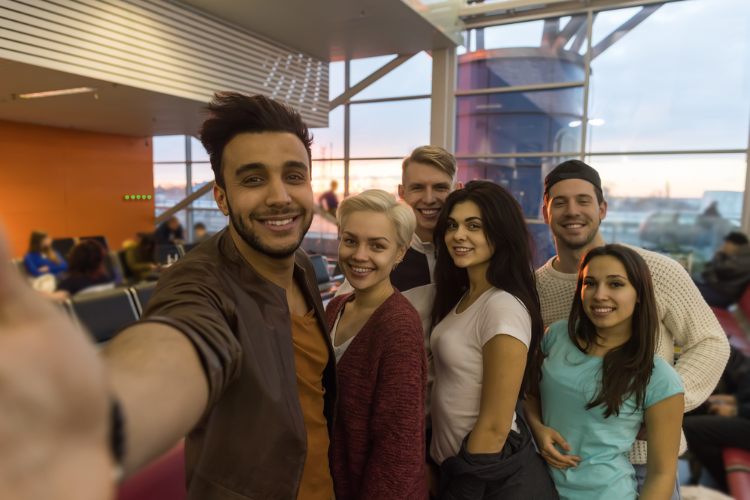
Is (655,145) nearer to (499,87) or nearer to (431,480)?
(499,87)

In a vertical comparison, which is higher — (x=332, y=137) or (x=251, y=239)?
(x=332, y=137)

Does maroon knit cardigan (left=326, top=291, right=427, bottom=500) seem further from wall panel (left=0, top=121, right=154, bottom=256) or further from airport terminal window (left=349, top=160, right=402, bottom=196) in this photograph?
wall panel (left=0, top=121, right=154, bottom=256)

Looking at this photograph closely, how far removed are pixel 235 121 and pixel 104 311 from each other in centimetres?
310

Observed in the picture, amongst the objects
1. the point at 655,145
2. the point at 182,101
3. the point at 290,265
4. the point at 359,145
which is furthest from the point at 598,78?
the point at 290,265

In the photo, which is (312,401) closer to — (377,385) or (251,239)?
(377,385)

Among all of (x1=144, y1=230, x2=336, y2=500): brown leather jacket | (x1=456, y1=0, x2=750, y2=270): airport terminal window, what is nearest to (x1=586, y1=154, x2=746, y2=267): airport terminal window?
(x1=456, y1=0, x2=750, y2=270): airport terminal window

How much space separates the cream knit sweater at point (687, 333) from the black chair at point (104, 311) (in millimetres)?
3338

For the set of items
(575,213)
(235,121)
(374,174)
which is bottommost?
(575,213)

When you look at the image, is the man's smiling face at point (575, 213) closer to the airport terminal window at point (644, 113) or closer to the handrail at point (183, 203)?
the airport terminal window at point (644, 113)

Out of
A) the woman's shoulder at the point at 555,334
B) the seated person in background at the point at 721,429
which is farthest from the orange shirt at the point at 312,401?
the seated person in background at the point at 721,429

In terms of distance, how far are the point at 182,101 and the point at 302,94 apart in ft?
7.53

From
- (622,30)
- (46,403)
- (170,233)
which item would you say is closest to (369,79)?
(622,30)

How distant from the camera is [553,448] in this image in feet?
5.43

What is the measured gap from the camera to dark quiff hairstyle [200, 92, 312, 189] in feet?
4.05
